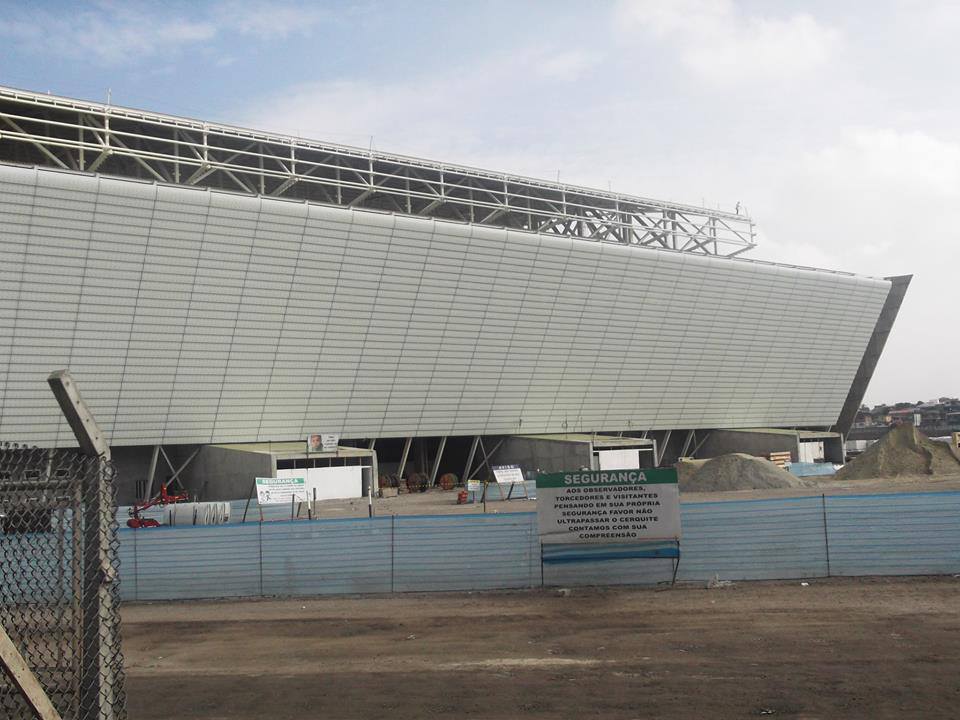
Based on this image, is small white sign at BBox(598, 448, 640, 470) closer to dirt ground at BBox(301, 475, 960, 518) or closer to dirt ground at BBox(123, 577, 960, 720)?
dirt ground at BBox(301, 475, 960, 518)

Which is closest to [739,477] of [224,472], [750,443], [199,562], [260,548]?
[224,472]

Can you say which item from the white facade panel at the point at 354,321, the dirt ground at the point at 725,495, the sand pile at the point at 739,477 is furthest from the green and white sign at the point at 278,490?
the sand pile at the point at 739,477

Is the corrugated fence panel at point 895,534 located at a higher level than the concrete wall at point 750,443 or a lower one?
lower

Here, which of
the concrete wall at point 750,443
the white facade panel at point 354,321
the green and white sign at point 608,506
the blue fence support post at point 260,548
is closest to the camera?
the green and white sign at point 608,506

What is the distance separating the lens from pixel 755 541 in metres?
19.0

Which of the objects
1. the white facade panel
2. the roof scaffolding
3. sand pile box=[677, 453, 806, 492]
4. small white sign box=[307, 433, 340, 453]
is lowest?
sand pile box=[677, 453, 806, 492]

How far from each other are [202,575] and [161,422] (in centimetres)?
3970

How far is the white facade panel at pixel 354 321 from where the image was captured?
50562 millimetres

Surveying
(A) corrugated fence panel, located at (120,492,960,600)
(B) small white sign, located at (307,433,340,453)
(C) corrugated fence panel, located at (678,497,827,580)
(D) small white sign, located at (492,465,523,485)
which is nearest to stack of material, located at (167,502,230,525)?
(A) corrugated fence panel, located at (120,492,960,600)

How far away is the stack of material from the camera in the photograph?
35.9m

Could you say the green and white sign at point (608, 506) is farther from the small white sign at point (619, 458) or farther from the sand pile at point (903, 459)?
the small white sign at point (619, 458)

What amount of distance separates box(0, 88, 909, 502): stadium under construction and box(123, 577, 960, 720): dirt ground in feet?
120

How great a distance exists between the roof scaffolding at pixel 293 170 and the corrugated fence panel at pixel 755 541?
139 ft

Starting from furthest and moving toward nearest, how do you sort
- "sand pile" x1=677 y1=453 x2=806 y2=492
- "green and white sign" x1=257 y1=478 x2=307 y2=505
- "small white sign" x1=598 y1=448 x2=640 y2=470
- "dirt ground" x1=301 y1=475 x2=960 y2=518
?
"small white sign" x1=598 y1=448 x2=640 y2=470
"sand pile" x1=677 y1=453 x2=806 y2=492
"dirt ground" x1=301 y1=475 x2=960 y2=518
"green and white sign" x1=257 y1=478 x2=307 y2=505
